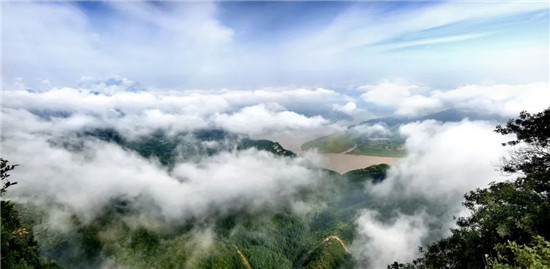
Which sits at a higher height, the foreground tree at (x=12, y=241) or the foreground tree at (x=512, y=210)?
the foreground tree at (x=12, y=241)

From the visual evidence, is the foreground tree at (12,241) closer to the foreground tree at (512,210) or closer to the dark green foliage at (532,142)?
the foreground tree at (512,210)

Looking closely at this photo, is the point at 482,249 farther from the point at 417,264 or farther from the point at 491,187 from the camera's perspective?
the point at 417,264

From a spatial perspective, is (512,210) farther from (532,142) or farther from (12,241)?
(12,241)

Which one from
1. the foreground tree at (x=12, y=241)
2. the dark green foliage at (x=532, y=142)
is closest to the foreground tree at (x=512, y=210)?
the dark green foliage at (x=532, y=142)

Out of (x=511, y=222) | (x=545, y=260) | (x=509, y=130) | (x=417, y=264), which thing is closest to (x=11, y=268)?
(x=545, y=260)

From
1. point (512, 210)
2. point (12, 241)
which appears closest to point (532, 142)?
point (512, 210)

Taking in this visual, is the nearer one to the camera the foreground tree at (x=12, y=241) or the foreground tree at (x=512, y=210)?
the foreground tree at (x=12, y=241)

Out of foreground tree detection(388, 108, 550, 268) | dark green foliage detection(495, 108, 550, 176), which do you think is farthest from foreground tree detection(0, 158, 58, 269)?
dark green foliage detection(495, 108, 550, 176)
